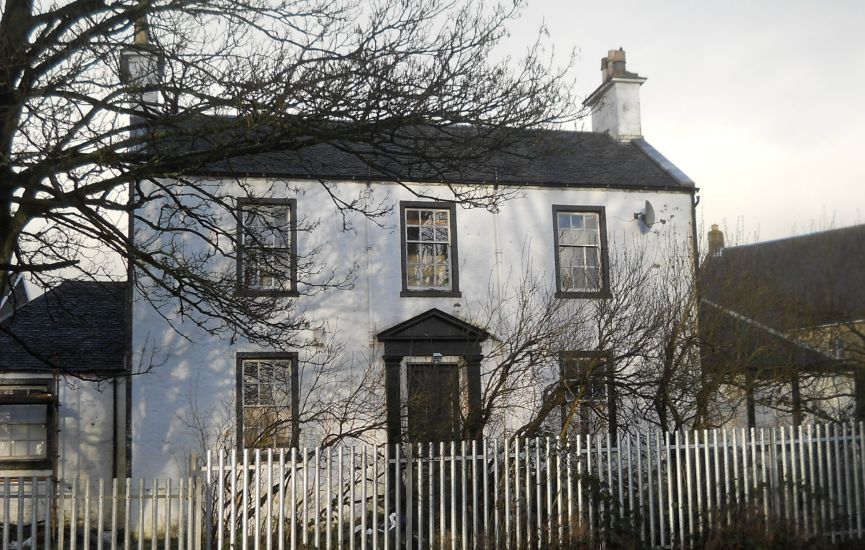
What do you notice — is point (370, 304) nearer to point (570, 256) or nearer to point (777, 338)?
point (570, 256)

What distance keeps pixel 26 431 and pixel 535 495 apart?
33.6ft

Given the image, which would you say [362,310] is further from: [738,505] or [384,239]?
[738,505]

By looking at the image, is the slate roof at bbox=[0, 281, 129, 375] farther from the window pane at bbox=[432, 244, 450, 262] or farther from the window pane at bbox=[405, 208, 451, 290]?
the window pane at bbox=[432, 244, 450, 262]

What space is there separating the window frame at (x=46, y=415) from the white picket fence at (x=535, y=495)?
6008 millimetres

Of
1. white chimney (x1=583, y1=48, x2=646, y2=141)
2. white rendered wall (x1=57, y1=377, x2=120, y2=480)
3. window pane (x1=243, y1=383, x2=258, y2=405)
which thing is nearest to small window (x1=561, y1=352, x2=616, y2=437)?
window pane (x1=243, y1=383, x2=258, y2=405)

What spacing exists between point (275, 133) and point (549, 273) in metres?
9.17

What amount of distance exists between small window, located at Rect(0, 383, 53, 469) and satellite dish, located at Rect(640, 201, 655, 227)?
36.1ft

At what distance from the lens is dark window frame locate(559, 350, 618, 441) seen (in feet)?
44.1

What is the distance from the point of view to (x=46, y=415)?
16859mm

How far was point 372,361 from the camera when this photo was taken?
54.9 feet

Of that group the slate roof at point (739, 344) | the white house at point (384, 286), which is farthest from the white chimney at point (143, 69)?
the slate roof at point (739, 344)

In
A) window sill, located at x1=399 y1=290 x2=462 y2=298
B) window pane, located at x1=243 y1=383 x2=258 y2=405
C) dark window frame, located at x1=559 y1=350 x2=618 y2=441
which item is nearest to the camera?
dark window frame, located at x1=559 y1=350 x2=618 y2=441

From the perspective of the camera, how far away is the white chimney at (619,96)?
2089 centimetres

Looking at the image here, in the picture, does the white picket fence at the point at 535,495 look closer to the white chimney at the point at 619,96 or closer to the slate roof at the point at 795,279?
the slate roof at the point at 795,279
